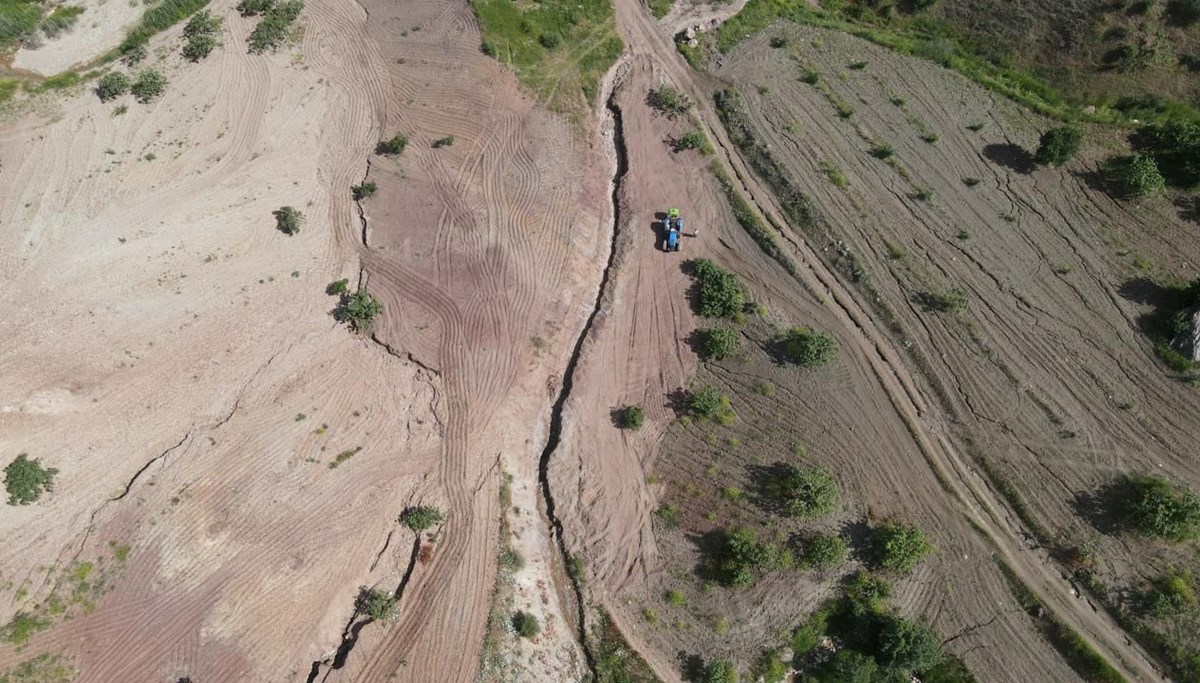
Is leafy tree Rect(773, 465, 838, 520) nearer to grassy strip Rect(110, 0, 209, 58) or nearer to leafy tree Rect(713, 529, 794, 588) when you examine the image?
leafy tree Rect(713, 529, 794, 588)

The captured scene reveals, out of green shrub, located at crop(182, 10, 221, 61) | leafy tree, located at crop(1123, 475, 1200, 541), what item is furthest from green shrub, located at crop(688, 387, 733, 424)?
green shrub, located at crop(182, 10, 221, 61)

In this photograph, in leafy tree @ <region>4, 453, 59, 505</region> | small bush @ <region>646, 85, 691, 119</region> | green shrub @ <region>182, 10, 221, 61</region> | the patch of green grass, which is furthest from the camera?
the patch of green grass

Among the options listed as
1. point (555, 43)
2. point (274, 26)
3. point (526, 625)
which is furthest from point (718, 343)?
point (274, 26)

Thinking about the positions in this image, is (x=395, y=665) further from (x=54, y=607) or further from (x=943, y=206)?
(x=943, y=206)

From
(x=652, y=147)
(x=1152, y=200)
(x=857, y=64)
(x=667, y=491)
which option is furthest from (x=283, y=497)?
(x=1152, y=200)

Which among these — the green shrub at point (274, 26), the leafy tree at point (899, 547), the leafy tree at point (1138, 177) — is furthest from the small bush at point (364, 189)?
the leafy tree at point (1138, 177)

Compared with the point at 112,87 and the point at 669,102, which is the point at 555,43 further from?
the point at 112,87
